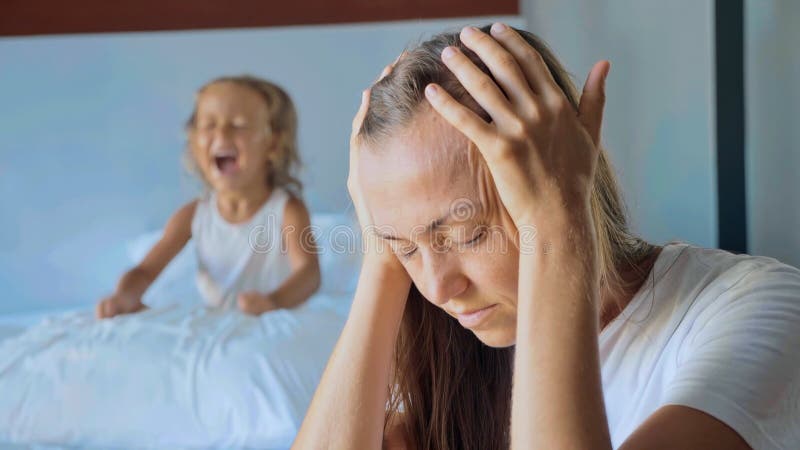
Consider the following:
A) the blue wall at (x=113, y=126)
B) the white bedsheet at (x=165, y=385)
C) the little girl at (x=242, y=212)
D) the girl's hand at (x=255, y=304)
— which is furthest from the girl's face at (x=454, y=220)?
the blue wall at (x=113, y=126)

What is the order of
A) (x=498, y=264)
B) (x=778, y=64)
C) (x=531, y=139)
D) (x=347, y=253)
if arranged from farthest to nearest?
(x=347, y=253)
(x=778, y=64)
(x=498, y=264)
(x=531, y=139)

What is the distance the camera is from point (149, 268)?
2.62m

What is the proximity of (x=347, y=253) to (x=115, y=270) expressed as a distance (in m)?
0.84

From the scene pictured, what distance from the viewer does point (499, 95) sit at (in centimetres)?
69

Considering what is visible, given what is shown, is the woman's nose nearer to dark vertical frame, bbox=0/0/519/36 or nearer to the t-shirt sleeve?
the t-shirt sleeve

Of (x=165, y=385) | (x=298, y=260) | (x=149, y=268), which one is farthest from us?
(x=149, y=268)

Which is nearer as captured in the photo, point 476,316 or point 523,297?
point 523,297

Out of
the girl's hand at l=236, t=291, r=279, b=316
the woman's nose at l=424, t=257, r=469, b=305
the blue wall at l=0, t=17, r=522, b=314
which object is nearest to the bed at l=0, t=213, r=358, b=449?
the girl's hand at l=236, t=291, r=279, b=316

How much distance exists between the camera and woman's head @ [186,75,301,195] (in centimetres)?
268

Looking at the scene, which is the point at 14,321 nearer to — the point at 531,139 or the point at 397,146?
the point at 397,146

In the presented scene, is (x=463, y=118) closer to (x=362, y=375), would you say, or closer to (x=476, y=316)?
(x=476, y=316)

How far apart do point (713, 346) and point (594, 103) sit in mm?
210

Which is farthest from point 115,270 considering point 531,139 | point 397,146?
point 531,139

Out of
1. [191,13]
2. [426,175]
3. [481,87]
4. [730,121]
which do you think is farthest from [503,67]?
[191,13]
